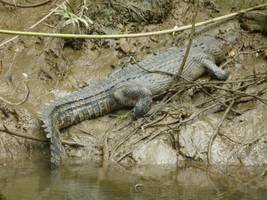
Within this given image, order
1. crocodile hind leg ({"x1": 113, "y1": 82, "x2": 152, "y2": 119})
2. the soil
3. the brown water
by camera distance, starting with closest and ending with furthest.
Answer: the brown water < the soil < crocodile hind leg ({"x1": 113, "y1": 82, "x2": 152, "y2": 119})

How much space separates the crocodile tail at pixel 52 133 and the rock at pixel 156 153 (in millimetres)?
838

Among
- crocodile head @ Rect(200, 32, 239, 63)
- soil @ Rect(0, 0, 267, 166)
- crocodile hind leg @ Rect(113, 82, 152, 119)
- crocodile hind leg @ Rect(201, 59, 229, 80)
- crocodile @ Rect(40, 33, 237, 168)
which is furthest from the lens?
Answer: crocodile head @ Rect(200, 32, 239, 63)

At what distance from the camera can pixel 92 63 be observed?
8.63 metres

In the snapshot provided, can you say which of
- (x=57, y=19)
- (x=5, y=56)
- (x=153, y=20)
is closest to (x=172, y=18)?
(x=153, y=20)

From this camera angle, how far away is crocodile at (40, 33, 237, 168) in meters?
7.52

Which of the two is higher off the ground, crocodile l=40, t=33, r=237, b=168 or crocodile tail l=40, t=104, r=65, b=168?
crocodile l=40, t=33, r=237, b=168

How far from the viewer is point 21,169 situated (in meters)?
6.91

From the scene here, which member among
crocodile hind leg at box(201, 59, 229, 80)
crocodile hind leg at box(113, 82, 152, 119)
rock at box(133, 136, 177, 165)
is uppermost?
crocodile hind leg at box(201, 59, 229, 80)

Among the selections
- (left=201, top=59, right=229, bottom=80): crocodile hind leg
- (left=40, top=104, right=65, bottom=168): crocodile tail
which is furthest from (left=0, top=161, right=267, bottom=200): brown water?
(left=201, top=59, right=229, bottom=80): crocodile hind leg

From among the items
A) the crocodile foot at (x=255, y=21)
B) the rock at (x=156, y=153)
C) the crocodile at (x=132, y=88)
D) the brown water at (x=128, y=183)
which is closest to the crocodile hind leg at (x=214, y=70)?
the crocodile at (x=132, y=88)

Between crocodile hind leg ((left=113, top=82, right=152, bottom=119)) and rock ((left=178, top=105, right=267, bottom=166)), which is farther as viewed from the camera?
crocodile hind leg ((left=113, top=82, right=152, bottom=119))

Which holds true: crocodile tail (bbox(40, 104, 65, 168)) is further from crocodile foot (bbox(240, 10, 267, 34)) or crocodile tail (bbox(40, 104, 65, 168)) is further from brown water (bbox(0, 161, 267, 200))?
crocodile foot (bbox(240, 10, 267, 34))

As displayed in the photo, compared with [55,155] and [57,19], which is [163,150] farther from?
[57,19]

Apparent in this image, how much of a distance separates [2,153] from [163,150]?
1.80 metres
